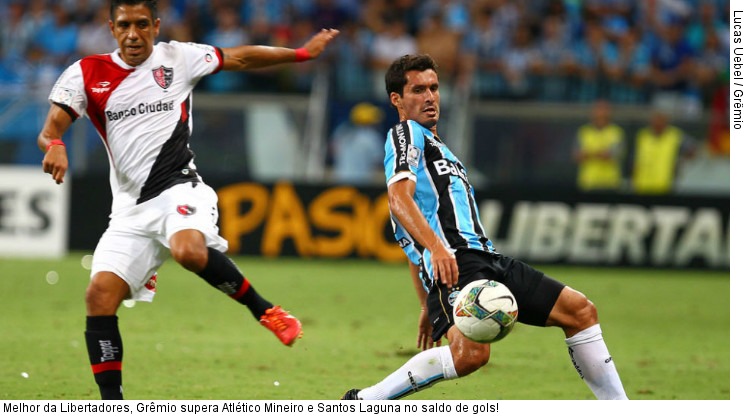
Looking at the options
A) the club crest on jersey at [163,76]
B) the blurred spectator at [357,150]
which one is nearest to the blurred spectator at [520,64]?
the blurred spectator at [357,150]

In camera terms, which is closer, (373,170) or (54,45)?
(373,170)

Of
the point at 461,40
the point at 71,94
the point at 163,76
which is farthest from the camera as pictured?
the point at 461,40

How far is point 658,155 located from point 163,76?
11.1m

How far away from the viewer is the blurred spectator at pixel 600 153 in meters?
16.5

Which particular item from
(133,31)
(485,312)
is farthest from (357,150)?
(485,312)

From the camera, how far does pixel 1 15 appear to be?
773 inches

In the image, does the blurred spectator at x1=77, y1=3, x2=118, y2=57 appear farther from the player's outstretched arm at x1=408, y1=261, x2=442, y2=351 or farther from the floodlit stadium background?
the player's outstretched arm at x1=408, y1=261, x2=442, y2=351

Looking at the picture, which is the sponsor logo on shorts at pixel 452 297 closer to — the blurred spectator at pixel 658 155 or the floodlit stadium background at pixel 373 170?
the floodlit stadium background at pixel 373 170

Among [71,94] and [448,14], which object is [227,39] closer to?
[448,14]

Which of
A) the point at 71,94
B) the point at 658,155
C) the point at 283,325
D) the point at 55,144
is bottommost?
the point at 283,325

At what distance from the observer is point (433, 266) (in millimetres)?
5910

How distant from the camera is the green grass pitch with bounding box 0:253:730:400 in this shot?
7531mm

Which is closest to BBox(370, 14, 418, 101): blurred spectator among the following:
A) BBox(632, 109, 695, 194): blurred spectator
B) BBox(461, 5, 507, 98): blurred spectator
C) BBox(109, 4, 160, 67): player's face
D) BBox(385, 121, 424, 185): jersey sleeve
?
BBox(461, 5, 507, 98): blurred spectator
